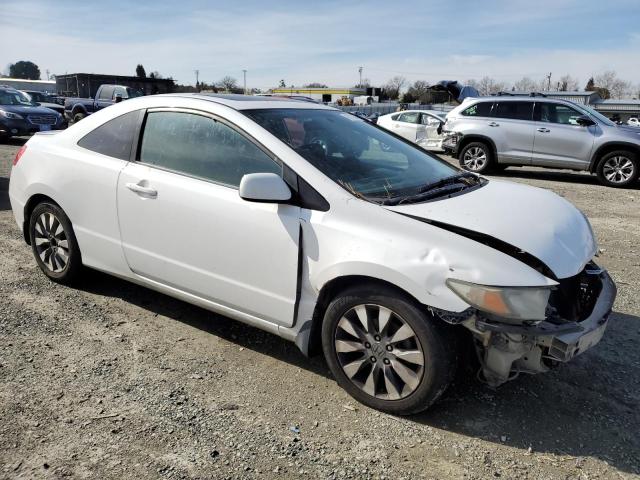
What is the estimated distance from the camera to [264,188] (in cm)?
288

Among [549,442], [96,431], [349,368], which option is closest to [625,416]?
[549,442]

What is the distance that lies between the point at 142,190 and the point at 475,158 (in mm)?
10060

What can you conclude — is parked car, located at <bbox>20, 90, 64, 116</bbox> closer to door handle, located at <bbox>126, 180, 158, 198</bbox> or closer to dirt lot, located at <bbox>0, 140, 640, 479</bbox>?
door handle, located at <bbox>126, 180, 158, 198</bbox>

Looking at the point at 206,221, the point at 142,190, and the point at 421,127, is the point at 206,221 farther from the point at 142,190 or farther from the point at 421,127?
the point at 421,127

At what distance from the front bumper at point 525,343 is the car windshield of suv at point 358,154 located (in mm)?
864

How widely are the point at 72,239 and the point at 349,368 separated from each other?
248cm

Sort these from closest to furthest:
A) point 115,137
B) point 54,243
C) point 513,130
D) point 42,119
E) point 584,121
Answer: point 115,137 < point 54,243 < point 584,121 < point 513,130 < point 42,119

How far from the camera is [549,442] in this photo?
2699 mm

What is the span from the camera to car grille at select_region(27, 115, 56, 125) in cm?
1508

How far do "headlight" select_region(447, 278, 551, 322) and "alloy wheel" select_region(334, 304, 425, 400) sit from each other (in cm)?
35

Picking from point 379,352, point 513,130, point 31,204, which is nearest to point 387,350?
point 379,352

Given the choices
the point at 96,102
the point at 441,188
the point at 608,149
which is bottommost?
the point at 608,149

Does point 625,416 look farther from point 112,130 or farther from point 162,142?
point 112,130

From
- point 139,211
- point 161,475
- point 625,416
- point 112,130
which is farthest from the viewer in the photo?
point 112,130
